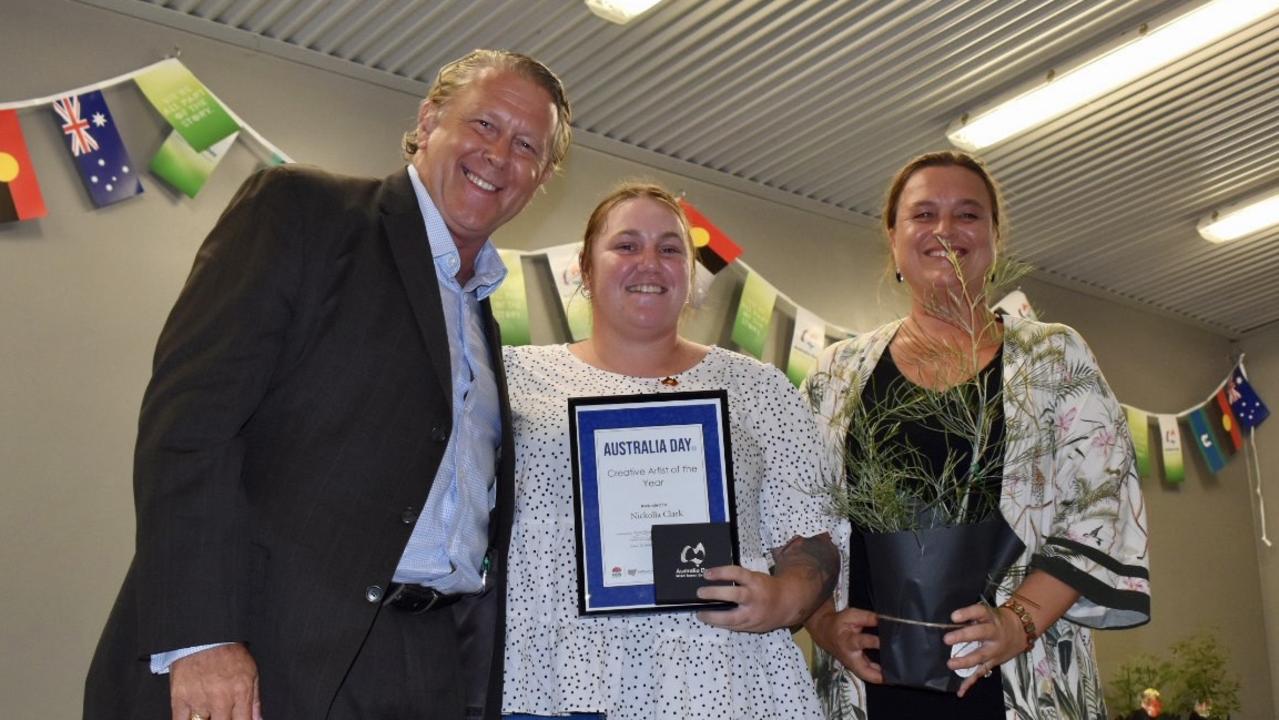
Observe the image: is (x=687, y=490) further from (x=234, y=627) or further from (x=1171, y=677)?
(x=1171, y=677)

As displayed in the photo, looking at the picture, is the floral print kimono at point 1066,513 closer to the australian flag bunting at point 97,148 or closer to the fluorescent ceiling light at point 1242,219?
the australian flag bunting at point 97,148

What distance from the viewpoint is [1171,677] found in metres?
6.86

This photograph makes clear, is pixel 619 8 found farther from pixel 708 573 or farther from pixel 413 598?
pixel 413 598

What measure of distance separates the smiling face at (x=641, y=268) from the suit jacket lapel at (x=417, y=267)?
455 mm

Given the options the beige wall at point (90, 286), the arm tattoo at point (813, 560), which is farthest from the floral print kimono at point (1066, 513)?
the beige wall at point (90, 286)

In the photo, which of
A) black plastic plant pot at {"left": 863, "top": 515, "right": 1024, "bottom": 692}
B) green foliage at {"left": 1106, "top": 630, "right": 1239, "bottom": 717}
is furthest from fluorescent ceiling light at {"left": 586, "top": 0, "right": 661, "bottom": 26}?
green foliage at {"left": 1106, "top": 630, "right": 1239, "bottom": 717}

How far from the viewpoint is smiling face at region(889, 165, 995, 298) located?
230 centimetres

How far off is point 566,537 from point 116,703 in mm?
750

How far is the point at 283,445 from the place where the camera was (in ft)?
5.06

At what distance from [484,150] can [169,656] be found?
0.96 meters

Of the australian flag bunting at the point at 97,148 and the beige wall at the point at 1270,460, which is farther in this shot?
the beige wall at the point at 1270,460

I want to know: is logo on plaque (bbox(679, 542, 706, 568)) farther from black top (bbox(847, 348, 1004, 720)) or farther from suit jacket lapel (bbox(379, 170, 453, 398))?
suit jacket lapel (bbox(379, 170, 453, 398))

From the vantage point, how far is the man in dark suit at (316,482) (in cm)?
141

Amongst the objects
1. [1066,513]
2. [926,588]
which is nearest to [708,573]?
[926,588]
